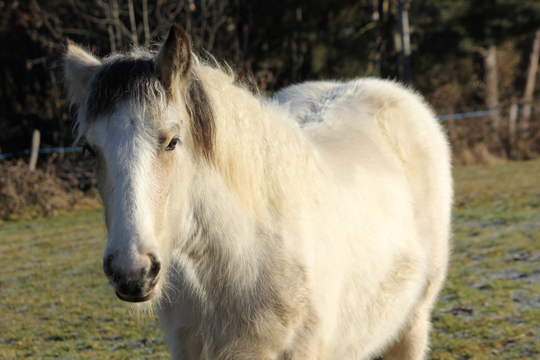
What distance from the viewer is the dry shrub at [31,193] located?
10.6 m

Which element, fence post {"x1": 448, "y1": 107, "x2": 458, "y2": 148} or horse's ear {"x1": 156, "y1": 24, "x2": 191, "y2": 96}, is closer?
horse's ear {"x1": 156, "y1": 24, "x2": 191, "y2": 96}

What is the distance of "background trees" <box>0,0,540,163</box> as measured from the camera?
14.8 m

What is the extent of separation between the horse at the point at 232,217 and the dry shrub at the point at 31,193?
943cm

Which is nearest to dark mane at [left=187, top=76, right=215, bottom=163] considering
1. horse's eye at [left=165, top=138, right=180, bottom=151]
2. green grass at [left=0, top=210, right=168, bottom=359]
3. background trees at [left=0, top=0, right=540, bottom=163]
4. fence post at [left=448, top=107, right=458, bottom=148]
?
horse's eye at [left=165, top=138, right=180, bottom=151]

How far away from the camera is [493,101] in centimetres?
1631

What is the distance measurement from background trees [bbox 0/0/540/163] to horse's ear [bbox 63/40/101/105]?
12.6m

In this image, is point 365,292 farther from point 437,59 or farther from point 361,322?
point 437,59

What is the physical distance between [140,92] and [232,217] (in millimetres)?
616

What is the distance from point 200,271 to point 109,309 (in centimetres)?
339

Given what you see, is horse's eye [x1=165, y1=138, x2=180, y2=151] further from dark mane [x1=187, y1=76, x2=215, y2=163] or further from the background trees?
the background trees

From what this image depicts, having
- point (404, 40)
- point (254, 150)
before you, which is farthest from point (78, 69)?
point (404, 40)

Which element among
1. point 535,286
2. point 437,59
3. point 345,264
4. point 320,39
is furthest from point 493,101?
point 345,264

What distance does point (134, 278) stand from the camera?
1.61 m

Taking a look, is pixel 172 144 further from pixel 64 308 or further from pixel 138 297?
pixel 64 308
